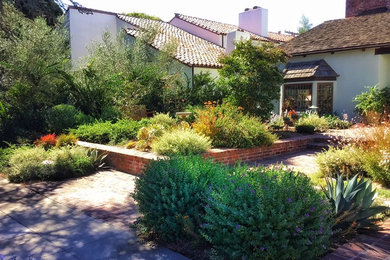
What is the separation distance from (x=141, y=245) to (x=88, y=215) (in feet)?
4.77

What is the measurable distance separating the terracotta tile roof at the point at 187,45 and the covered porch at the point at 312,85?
13.5 ft

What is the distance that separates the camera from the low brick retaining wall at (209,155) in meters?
7.52

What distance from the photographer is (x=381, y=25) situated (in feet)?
53.4

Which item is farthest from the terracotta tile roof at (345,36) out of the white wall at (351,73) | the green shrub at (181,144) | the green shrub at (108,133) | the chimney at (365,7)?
the green shrub at (108,133)

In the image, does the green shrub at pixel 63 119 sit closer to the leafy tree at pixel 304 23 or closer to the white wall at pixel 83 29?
the white wall at pixel 83 29

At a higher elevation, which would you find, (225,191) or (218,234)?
(225,191)

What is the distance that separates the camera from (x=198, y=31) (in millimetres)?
25594

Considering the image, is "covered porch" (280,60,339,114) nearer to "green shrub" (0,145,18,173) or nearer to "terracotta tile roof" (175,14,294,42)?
"terracotta tile roof" (175,14,294,42)

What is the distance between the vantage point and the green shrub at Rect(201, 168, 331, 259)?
290 centimetres

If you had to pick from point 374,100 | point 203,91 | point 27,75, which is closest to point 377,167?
point 203,91

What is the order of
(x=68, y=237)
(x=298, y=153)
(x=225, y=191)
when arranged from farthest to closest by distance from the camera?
(x=298, y=153) < (x=68, y=237) < (x=225, y=191)

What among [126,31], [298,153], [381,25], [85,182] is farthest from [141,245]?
[126,31]

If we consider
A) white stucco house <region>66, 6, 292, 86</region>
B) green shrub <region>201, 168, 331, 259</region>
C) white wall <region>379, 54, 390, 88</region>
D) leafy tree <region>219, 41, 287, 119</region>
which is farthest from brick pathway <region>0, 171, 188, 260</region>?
white wall <region>379, 54, 390, 88</region>

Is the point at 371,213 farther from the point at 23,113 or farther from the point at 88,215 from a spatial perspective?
the point at 23,113
